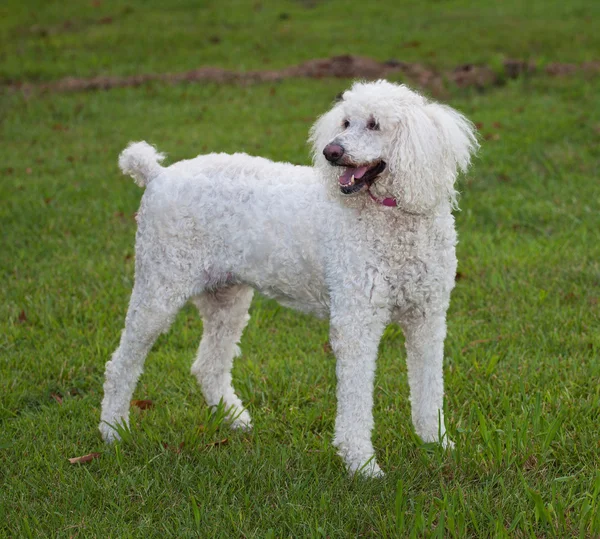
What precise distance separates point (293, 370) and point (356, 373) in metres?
1.22

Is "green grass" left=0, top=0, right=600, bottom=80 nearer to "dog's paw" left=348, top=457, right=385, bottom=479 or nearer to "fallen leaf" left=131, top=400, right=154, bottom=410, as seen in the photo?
"fallen leaf" left=131, top=400, right=154, bottom=410

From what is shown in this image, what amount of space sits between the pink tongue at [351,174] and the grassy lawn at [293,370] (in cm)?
129

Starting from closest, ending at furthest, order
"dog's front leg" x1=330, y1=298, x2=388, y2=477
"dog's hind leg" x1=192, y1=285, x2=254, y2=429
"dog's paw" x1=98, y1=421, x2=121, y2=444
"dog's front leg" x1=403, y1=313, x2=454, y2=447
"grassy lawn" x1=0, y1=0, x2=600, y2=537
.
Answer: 1. "grassy lawn" x1=0, y1=0, x2=600, y2=537
2. "dog's front leg" x1=330, y1=298, x2=388, y2=477
3. "dog's front leg" x1=403, y1=313, x2=454, y2=447
4. "dog's paw" x1=98, y1=421, x2=121, y2=444
5. "dog's hind leg" x1=192, y1=285, x2=254, y2=429

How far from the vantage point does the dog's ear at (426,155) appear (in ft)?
11.6

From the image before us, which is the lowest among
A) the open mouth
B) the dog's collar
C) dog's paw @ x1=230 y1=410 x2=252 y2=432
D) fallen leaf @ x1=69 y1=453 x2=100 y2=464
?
dog's paw @ x1=230 y1=410 x2=252 y2=432

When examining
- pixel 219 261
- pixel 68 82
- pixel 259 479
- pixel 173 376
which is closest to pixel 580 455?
pixel 259 479

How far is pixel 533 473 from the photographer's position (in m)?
3.56

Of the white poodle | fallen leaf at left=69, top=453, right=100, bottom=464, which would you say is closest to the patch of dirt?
the white poodle

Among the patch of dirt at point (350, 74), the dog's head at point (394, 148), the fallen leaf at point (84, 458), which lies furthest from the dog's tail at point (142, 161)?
the patch of dirt at point (350, 74)

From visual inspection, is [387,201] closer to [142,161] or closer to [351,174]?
[351,174]

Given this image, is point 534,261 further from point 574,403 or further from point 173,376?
point 173,376

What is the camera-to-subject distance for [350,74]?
517 inches

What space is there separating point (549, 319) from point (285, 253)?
2256 millimetres

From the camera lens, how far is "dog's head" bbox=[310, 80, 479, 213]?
354cm
